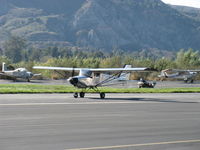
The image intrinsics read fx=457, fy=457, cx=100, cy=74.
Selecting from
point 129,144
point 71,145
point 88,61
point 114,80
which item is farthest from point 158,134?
point 88,61

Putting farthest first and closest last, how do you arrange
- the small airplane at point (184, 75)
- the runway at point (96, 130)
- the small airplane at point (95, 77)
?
the small airplane at point (184, 75), the small airplane at point (95, 77), the runway at point (96, 130)

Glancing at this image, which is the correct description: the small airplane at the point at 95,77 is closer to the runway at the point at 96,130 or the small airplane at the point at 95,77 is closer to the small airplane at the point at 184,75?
the runway at the point at 96,130

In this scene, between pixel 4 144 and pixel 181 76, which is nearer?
pixel 4 144

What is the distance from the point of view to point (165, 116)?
20.0 m

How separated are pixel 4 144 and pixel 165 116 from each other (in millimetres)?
9771

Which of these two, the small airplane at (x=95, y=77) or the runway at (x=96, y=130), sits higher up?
the small airplane at (x=95, y=77)

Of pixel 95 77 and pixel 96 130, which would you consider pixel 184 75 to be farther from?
pixel 96 130

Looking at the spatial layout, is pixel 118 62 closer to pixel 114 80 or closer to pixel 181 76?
pixel 181 76

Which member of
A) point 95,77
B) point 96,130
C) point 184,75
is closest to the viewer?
point 96,130

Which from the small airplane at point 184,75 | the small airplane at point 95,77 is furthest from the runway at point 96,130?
the small airplane at point 184,75

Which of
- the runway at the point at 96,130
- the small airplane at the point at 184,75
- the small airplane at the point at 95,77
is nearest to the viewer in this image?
the runway at the point at 96,130

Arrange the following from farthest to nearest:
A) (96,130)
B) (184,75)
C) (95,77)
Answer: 1. (184,75)
2. (95,77)
3. (96,130)

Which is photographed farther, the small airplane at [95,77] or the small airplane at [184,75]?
the small airplane at [184,75]

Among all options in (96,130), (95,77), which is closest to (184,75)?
(95,77)
